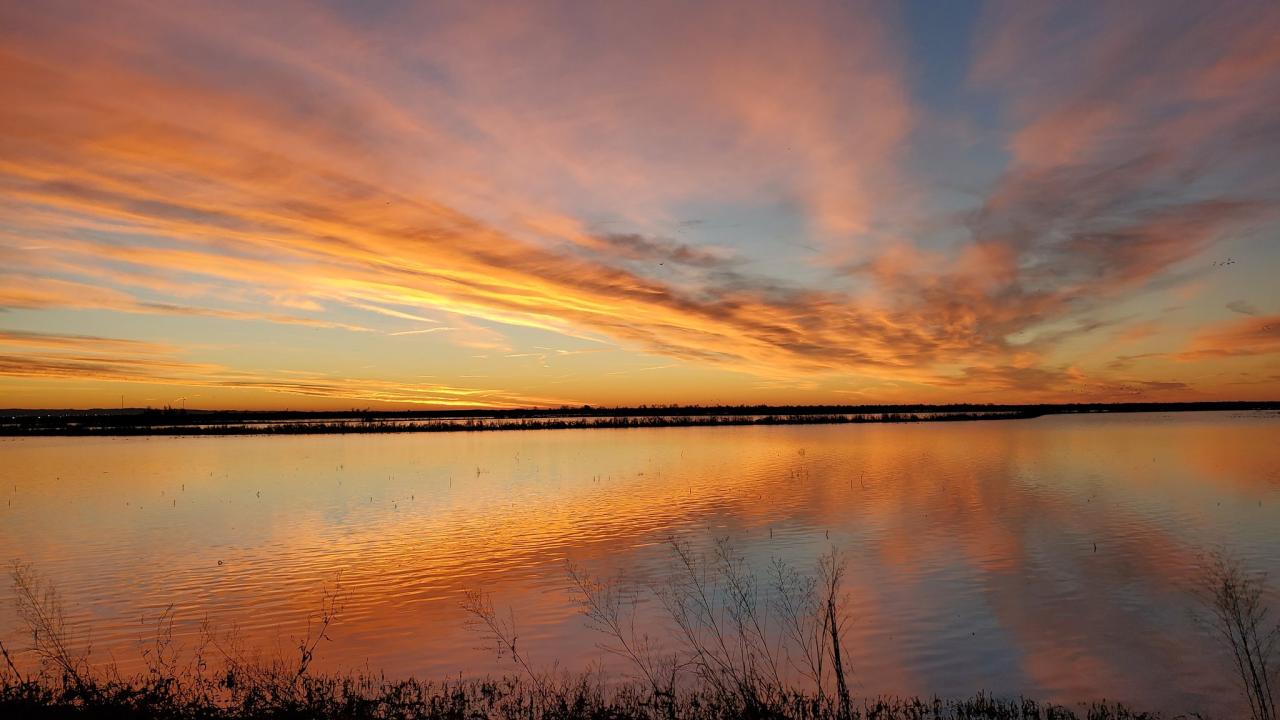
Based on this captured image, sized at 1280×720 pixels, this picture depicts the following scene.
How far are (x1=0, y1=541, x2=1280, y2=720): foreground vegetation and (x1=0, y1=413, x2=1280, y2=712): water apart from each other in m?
0.50

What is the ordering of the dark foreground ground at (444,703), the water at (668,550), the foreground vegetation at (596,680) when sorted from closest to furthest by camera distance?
the dark foreground ground at (444,703) < the foreground vegetation at (596,680) < the water at (668,550)

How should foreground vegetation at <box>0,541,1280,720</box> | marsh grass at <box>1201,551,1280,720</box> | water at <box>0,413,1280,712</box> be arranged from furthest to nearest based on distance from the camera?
water at <box>0,413,1280,712</box>
marsh grass at <box>1201,551,1280,720</box>
foreground vegetation at <box>0,541,1280,720</box>

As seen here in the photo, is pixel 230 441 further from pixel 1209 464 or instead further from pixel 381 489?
pixel 1209 464

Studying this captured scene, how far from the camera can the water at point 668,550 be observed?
13.0 metres

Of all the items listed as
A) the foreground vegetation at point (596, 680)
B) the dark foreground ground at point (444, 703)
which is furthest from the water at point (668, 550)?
the dark foreground ground at point (444, 703)

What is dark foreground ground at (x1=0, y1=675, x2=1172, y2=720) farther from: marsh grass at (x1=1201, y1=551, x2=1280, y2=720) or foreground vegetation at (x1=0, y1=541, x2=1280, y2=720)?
marsh grass at (x1=1201, y1=551, x2=1280, y2=720)

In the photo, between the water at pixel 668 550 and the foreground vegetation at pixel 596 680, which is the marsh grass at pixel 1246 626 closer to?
the foreground vegetation at pixel 596 680

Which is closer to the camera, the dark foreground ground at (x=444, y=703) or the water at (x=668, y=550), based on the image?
the dark foreground ground at (x=444, y=703)

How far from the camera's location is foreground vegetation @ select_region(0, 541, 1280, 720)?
9922 millimetres

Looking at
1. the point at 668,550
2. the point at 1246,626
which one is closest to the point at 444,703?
the point at 668,550

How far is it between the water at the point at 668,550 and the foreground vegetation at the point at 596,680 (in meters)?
0.50

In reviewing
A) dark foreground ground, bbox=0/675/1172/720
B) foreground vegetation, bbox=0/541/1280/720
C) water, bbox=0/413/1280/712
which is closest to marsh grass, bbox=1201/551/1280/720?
foreground vegetation, bbox=0/541/1280/720

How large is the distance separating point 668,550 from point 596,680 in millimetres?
9421

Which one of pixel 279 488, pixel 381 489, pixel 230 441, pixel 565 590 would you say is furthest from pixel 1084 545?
pixel 230 441
